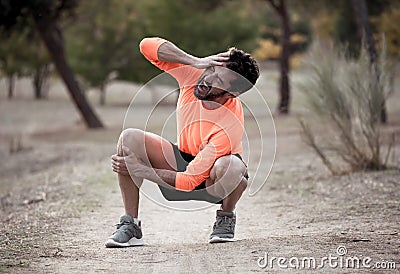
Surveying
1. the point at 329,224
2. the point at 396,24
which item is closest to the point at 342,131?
the point at 329,224

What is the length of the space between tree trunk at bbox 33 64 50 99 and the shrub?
28147mm

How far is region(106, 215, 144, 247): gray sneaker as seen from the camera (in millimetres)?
5980

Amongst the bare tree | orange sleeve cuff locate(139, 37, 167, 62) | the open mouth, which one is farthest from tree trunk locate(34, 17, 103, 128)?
the open mouth

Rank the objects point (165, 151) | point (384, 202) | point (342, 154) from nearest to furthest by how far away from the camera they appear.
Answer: point (165, 151)
point (384, 202)
point (342, 154)

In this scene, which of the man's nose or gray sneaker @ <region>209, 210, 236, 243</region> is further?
gray sneaker @ <region>209, 210, 236, 243</region>

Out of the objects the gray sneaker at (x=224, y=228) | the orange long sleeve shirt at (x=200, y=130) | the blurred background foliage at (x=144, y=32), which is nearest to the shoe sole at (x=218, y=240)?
the gray sneaker at (x=224, y=228)

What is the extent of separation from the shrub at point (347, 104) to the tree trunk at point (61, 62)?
12.2 meters

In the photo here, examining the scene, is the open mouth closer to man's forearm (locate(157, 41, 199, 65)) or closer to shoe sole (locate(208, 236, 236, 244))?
man's forearm (locate(157, 41, 199, 65))

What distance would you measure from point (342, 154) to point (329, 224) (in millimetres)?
3791

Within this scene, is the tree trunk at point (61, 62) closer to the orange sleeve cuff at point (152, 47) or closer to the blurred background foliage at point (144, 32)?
the blurred background foliage at point (144, 32)

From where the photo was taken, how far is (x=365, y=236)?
6215mm

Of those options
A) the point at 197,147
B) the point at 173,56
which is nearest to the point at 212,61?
the point at 173,56

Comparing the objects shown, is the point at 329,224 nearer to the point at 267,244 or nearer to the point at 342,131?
the point at 267,244

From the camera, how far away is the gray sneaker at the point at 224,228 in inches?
239
